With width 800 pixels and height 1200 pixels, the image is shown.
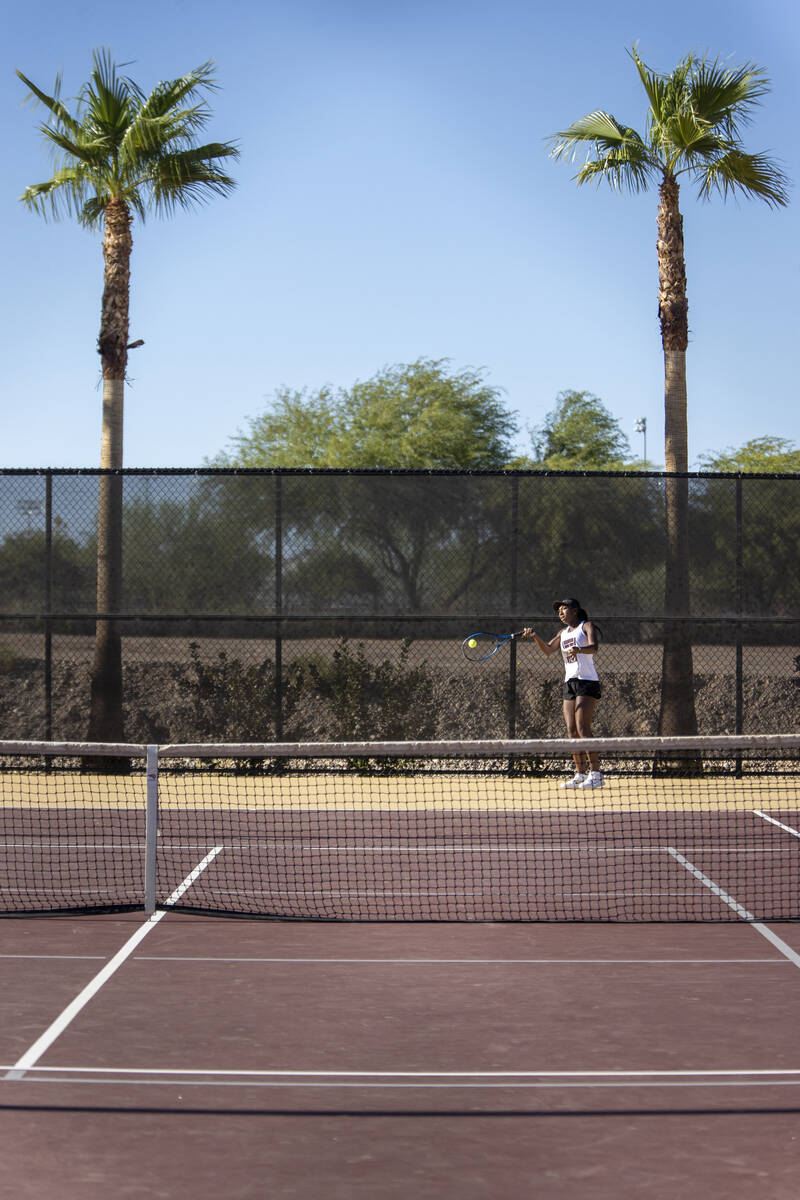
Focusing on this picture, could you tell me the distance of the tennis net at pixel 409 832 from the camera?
8.05 meters

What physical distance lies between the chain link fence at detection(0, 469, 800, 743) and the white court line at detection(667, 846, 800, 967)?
15.7 feet

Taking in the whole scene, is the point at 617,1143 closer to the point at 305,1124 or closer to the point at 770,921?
the point at 305,1124

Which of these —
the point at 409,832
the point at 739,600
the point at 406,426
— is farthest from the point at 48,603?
the point at 406,426

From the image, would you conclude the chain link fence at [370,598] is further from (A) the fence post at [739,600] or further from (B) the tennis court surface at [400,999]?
(B) the tennis court surface at [400,999]

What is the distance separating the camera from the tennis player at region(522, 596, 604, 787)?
12.7m

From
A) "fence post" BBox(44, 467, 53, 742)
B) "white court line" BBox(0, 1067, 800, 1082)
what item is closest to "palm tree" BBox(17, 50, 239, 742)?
"fence post" BBox(44, 467, 53, 742)

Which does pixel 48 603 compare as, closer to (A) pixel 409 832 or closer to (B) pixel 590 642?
(A) pixel 409 832

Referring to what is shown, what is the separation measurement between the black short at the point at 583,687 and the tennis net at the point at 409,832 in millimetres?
951

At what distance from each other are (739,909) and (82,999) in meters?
3.95

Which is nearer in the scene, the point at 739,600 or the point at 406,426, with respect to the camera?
the point at 739,600

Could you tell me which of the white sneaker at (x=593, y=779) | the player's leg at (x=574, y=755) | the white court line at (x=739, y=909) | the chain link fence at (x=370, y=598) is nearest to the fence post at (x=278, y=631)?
the chain link fence at (x=370, y=598)

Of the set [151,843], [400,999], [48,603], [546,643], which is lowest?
[400,999]

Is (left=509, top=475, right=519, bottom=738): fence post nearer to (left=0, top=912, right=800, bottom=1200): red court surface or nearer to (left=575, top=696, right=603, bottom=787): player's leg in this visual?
(left=575, top=696, right=603, bottom=787): player's leg

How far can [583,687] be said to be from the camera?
12.8 m
